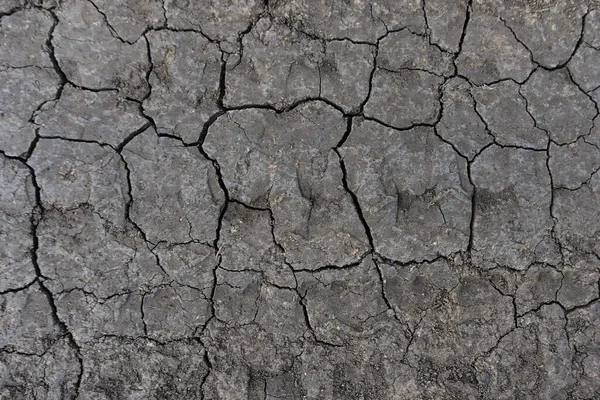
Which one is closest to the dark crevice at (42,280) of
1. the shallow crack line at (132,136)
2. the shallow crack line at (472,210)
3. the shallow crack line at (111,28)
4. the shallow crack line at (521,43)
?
the shallow crack line at (132,136)

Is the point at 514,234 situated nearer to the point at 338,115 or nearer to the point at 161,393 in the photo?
the point at 338,115

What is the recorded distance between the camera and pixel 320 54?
2.45 meters

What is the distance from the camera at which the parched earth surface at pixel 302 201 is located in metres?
2.38

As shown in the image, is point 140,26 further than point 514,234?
No

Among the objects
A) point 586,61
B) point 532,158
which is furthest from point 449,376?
point 586,61

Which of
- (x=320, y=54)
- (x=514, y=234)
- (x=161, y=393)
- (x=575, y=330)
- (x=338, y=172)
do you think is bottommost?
(x=161, y=393)

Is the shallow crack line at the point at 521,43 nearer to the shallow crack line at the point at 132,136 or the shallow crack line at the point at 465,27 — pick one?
the shallow crack line at the point at 465,27

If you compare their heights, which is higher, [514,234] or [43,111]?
[43,111]

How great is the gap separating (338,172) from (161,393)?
4.75 ft

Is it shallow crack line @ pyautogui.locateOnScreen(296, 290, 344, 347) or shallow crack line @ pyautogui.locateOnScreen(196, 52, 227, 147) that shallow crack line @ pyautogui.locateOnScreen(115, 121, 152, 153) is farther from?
shallow crack line @ pyautogui.locateOnScreen(296, 290, 344, 347)

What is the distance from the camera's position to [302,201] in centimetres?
246

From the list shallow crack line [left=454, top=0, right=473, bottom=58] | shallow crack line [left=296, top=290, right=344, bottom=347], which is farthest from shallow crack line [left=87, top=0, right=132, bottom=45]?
shallow crack line [left=454, top=0, right=473, bottom=58]

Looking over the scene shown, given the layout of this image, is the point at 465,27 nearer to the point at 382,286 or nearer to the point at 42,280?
the point at 382,286

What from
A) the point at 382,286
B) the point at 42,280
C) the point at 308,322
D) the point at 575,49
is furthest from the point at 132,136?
the point at 575,49
